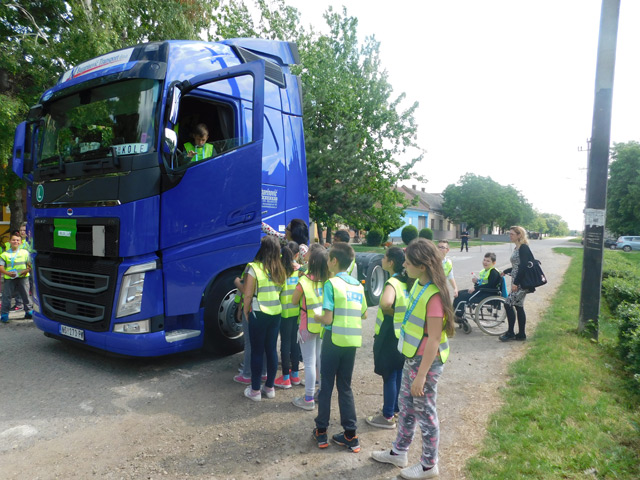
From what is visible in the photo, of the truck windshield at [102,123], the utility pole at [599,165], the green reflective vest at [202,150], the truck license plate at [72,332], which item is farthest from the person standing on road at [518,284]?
the truck license plate at [72,332]

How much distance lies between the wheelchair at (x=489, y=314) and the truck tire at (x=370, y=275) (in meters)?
2.00

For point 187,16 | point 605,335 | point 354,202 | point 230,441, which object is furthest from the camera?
point 354,202

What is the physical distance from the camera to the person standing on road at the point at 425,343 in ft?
9.75

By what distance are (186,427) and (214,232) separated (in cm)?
212

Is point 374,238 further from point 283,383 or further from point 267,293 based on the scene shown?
point 267,293

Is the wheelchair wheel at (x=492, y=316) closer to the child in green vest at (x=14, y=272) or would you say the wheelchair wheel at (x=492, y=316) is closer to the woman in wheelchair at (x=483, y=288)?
the woman in wheelchair at (x=483, y=288)

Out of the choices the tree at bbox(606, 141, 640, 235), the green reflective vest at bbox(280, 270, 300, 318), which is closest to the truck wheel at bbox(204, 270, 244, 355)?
the green reflective vest at bbox(280, 270, 300, 318)

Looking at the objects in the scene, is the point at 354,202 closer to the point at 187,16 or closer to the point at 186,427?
the point at 187,16

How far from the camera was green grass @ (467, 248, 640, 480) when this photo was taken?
3238 mm

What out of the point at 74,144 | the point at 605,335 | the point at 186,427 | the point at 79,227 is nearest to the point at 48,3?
the point at 74,144

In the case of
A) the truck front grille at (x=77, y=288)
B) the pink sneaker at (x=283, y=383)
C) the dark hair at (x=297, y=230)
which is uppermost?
the dark hair at (x=297, y=230)

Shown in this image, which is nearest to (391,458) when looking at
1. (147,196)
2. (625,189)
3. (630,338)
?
(147,196)

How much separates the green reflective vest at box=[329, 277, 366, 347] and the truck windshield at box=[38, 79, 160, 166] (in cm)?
256

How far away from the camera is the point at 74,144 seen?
5078 mm
